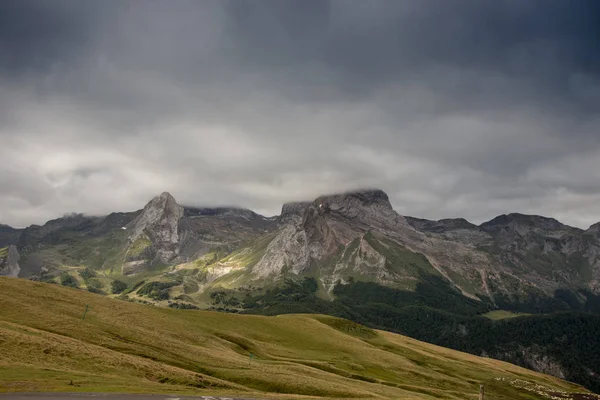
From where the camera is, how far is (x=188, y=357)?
9731 centimetres

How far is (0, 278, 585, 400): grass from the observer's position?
213 feet

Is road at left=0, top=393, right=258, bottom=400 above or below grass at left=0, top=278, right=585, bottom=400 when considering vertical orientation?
above

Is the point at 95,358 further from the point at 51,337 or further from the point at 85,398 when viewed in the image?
the point at 85,398

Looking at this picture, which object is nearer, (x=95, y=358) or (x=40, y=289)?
(x=95, y=358)

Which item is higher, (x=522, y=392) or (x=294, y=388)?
(x=294, y=388)

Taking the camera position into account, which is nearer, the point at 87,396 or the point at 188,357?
the point at 87,396

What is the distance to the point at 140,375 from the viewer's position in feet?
230

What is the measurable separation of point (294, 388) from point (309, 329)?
374ft

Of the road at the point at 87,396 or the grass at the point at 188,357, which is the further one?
the grass at the point at 188,357

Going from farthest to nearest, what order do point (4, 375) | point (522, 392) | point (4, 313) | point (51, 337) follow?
point (522, 392) < point (4, 313) < point (51, 337) < point (4, 375)

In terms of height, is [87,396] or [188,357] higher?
[87,396]

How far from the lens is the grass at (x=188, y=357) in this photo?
6506 centimetres

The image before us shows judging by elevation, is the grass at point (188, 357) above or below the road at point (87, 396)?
below

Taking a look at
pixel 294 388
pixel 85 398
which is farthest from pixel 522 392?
pixel 85 398
